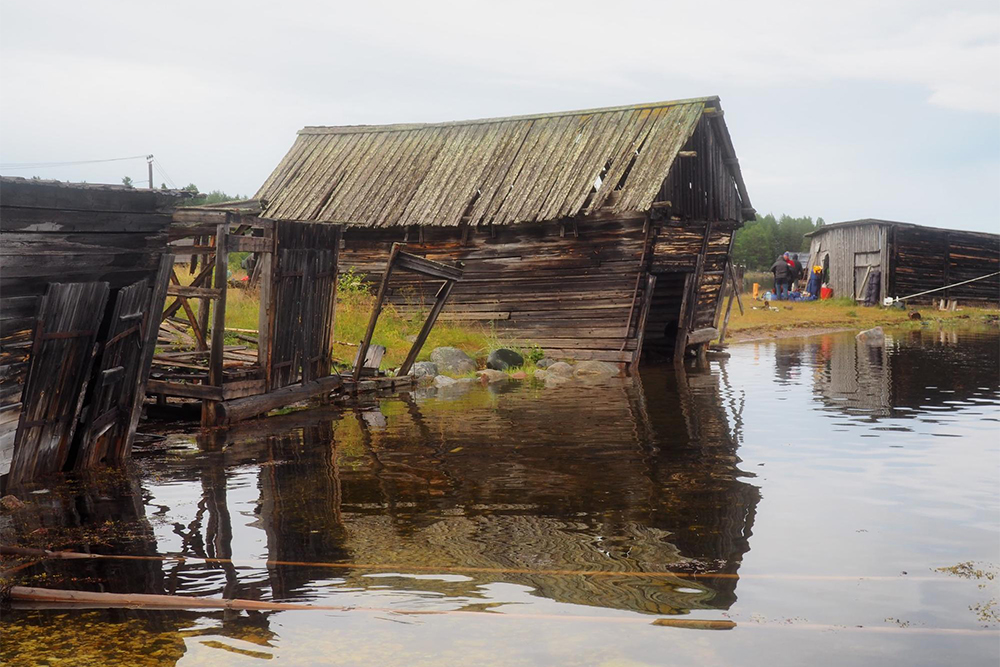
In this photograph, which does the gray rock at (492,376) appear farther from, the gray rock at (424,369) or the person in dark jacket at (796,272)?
the person in dark jacket at (796,272)

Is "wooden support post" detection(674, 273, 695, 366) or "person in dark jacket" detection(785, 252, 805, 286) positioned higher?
"person in dark jacket" detection(785, 252, 805, 286)

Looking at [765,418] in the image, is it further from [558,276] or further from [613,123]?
[613,123]

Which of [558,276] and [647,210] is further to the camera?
[558,276]

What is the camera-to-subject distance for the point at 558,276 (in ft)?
69.7

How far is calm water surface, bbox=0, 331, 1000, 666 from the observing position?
207 inches

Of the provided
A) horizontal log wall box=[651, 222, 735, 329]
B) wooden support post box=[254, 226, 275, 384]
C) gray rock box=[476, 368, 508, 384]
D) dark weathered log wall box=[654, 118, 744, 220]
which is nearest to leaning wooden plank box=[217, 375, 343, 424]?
wooden support post box=[254, 226, 275, 384]

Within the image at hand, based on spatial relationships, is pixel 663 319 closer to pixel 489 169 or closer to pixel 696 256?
pixel 696 256

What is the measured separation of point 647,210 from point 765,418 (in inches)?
281

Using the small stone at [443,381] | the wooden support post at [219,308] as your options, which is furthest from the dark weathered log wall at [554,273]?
the wooden support post at [219,308]

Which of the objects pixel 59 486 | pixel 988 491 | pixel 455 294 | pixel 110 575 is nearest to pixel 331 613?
pixel 110 575

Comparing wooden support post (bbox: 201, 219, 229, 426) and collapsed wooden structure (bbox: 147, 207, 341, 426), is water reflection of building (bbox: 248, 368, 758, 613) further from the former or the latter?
wooden support post (bbox: 201, 219, 229, 426)

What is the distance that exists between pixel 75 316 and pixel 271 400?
15.3ft

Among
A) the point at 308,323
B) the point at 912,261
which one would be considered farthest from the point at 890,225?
the point at 308,323

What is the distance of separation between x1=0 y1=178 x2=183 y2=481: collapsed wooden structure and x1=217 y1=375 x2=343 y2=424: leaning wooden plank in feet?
7.64
